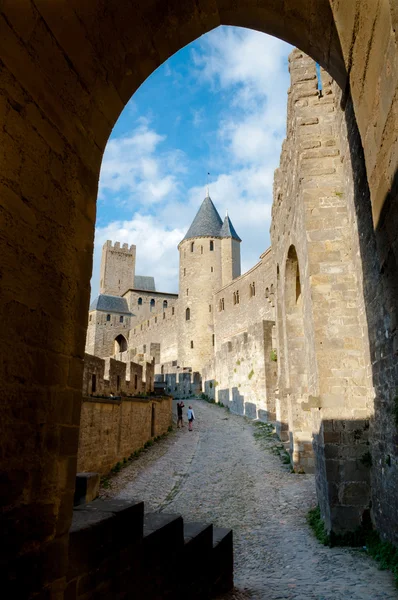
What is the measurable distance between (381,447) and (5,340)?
4985 mm

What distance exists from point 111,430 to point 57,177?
30.1ft

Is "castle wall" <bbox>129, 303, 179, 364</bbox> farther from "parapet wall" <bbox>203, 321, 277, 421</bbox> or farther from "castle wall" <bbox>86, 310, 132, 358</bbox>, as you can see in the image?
"parapet wall" <bbox>203, 321, 277, 421</bbox>

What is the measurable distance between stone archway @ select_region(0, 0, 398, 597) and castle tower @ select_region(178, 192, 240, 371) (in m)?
37.5

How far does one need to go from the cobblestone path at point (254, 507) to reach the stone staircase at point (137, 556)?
2.23 feet

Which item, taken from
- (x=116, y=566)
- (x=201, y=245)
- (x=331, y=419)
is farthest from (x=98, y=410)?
(x=201, y=245)

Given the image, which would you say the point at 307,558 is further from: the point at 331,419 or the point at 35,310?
the point at 35,310

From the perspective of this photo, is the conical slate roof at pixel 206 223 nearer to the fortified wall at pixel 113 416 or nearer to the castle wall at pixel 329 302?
the fortified wall at pixel 113 416

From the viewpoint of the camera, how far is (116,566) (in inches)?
112

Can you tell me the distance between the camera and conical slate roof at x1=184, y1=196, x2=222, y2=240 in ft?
149

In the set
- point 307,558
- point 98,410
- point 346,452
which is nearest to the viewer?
point 307,558

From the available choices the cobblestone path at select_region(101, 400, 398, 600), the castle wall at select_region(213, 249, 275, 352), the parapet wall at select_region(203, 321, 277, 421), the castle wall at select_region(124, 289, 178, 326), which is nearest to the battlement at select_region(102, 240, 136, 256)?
the castle wall at select_region(124, 289, 178, 326)

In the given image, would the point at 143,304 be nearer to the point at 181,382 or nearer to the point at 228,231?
the point at 228,231

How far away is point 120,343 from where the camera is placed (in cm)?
5438

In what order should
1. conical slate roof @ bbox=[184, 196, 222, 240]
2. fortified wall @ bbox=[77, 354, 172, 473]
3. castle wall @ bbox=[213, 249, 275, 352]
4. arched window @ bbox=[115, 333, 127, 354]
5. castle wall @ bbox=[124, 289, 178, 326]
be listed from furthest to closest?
castle wall @ bbox=[124, 289, 178, 326] → arched window @ bbox=[115, 333, 127, 354] → conical slate roof @ bbox=[184, 196, 222, 240] → castle wall @ bbox=[213, 249, 275, 352] → fortified wall @ bbox=[77, 354, 172, 473]
